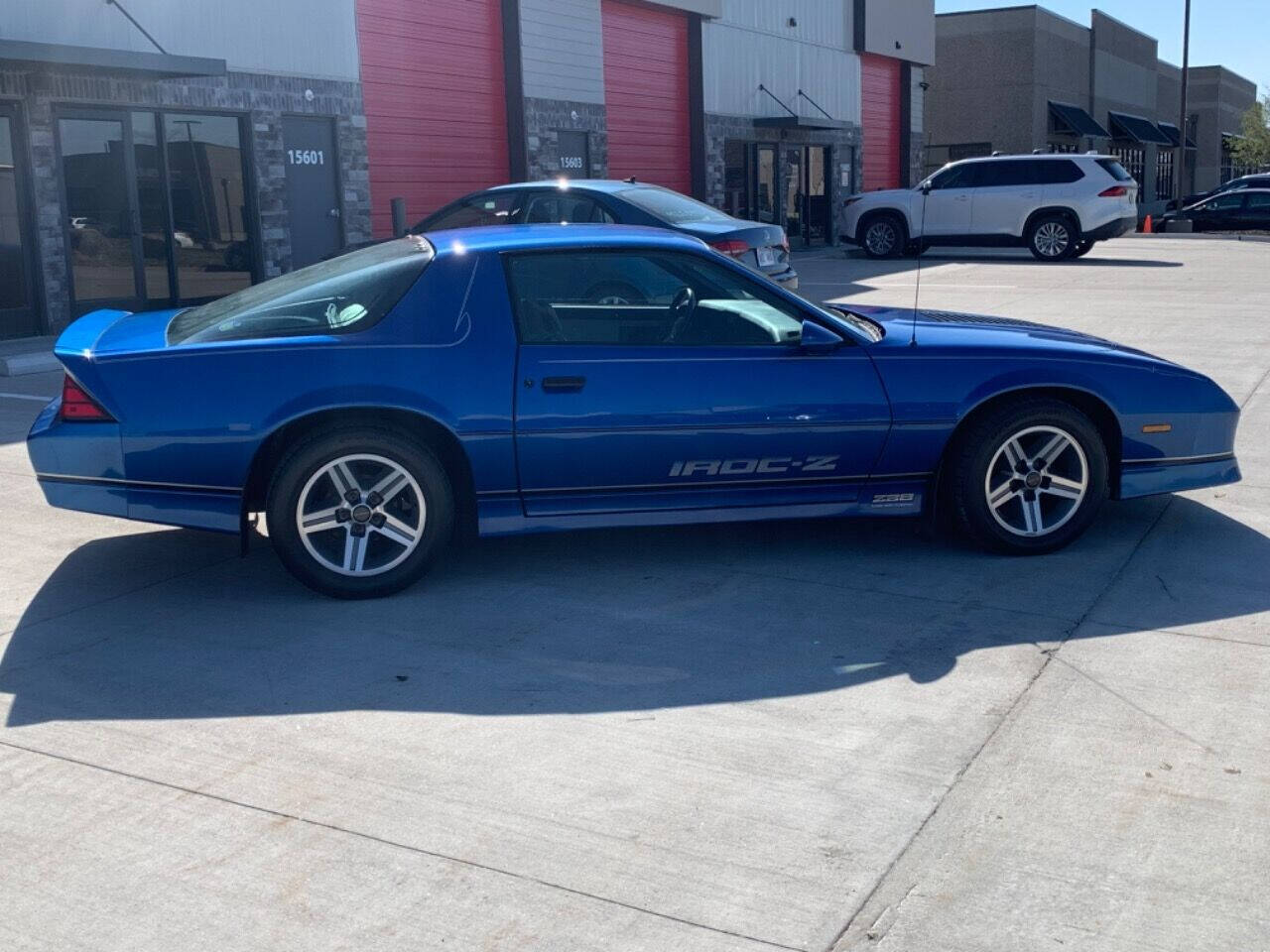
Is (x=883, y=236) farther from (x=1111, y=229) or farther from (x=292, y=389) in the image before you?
(x=292, y=389)

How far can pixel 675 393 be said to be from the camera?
5.54 m

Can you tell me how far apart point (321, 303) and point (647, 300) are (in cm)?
131

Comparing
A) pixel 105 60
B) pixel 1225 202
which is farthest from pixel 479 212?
pixel 1225 202

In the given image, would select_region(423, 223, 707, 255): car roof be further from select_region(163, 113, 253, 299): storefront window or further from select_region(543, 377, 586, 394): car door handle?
select_region(163, 113, 253, 299): storefront window

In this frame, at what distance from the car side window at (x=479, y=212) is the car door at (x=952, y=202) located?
13057 mm

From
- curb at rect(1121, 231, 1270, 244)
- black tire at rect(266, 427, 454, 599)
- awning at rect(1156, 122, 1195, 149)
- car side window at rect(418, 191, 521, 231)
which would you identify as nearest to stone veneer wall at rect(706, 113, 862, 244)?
curb at rect(1121, 231, 1270, 244)

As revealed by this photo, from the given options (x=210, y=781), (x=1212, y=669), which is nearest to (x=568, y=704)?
(x=210, y=781)

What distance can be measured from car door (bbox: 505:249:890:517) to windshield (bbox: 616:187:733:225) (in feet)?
21.6

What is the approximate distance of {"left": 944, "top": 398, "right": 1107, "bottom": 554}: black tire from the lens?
5789mm

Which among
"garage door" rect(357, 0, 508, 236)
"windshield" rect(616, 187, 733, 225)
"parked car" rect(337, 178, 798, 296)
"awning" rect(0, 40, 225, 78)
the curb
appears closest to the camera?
"parked car" rect(337, 178, 798, 296)

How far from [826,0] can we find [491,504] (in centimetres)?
2821

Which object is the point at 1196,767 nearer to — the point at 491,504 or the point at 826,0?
the point at 491,504

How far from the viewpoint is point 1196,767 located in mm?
3896

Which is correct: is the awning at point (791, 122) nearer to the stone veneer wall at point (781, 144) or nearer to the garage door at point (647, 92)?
the stone veneer wall at point (781, 144)
